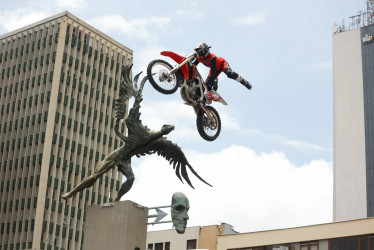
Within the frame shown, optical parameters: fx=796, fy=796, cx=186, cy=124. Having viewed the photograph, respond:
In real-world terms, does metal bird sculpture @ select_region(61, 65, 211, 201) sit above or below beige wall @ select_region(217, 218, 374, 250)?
below

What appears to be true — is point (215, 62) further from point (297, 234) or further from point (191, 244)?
point (191, 244)

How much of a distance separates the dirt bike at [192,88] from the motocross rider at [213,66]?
9.7 inches

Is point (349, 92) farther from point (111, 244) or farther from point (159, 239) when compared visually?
point (111, 244)

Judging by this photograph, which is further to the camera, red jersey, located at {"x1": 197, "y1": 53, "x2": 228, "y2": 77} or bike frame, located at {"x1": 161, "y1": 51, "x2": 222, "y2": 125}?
red jersey, located at {"x1": 197, "y1": 53, "x2": 228, "y2": 77}

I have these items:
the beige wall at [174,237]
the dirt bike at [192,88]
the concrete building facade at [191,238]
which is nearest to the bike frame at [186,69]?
the dirt bike at [192,88]

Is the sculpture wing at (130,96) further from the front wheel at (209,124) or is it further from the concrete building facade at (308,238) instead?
the concrete building facade at (308,238)

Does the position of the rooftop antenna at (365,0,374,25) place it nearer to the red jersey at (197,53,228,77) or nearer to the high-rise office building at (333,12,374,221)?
the high-rise office building at (333,12,374,221)

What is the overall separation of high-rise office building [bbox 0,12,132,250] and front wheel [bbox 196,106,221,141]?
68.5 m

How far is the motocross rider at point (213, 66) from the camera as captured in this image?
27.2 metres

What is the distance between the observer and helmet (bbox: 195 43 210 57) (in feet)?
88.9

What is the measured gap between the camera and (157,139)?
26.6m

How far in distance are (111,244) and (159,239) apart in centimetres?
5259

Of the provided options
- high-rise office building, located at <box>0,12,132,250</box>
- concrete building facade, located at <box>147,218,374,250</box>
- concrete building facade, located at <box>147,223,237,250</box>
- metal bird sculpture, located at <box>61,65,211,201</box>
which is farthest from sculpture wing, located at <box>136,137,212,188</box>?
high-rise office building, located at <box>0,12,132,250</box>

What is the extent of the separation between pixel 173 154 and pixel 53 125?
248ft
